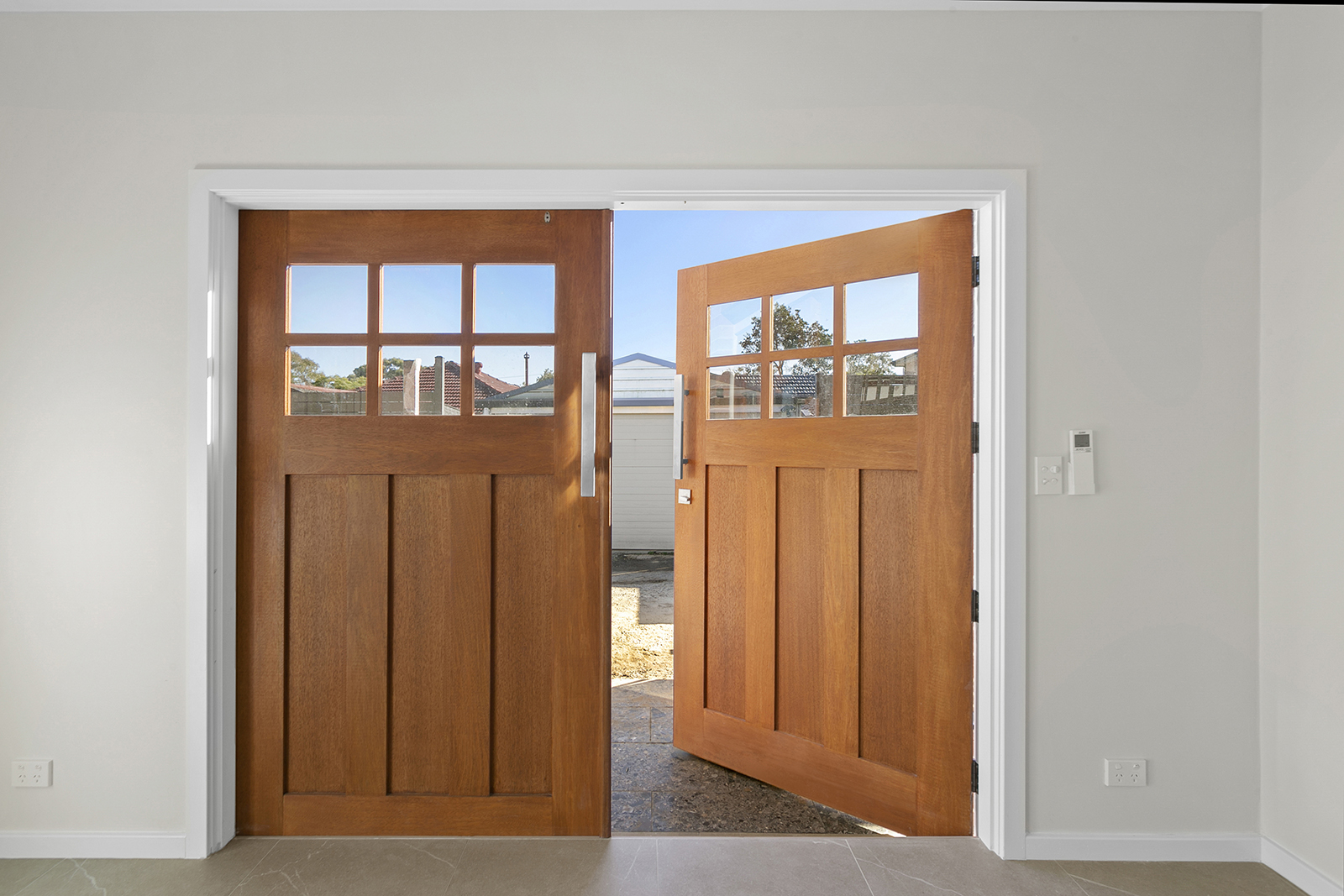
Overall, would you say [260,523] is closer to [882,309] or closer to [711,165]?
[711,165]

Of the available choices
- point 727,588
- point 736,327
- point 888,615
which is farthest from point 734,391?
point 888,615

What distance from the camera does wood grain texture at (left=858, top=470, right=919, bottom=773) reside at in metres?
2.06

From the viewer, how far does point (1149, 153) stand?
1.87 m

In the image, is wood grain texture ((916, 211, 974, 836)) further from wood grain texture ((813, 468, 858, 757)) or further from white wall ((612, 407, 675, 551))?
white wall ((612, 407, 675, 551))

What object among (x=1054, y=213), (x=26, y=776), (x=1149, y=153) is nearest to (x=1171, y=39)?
(x=1149, y=153)

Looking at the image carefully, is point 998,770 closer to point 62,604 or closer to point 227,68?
point 62,604

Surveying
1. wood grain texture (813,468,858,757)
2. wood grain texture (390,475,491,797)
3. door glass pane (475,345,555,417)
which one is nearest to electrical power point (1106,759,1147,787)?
wood grain texture (813,468,858,757)

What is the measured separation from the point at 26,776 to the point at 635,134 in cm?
247

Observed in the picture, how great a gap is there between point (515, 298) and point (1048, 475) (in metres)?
1.61

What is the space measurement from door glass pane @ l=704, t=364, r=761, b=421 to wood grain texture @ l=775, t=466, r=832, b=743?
28 cm

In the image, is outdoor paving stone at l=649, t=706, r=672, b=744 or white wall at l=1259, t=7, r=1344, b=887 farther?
outdoor paving stone at l=649, t=706, r=672, b=744

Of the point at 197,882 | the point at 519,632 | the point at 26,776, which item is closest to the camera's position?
→ the point at 197,882

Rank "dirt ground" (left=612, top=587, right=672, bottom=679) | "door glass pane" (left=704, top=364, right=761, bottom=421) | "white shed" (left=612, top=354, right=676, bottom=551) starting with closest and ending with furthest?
"door glass pane" (left=704, top=364, right=761, bottom=421) < "dirt ground" (left=612, top=587, right=672, bottom=679) < "white shed" (left=612, top=354, right=676, bottom=551)

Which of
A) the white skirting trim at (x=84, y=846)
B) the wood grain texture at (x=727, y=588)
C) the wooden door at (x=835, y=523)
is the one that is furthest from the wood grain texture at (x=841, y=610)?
the white skirting trim at (x=84, y=846)
